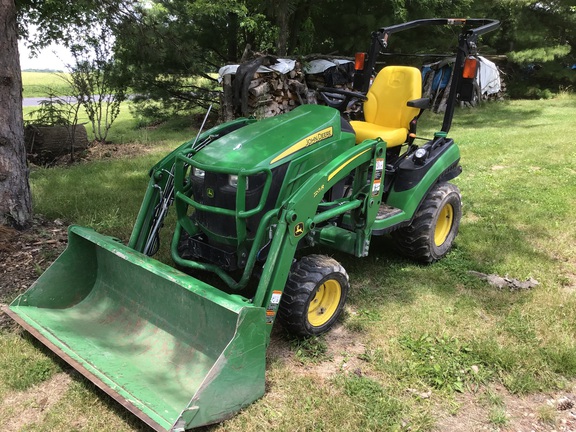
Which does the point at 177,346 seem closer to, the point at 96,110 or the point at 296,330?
the point at 296,330

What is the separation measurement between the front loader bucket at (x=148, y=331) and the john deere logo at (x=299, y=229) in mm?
470

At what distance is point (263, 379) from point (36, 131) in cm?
715

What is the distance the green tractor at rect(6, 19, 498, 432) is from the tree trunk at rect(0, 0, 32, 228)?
1.57 meters

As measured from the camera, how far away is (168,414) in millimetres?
2348

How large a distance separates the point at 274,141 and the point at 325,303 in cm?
109

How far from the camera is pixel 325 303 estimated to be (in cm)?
329

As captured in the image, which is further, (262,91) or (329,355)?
(262,91)

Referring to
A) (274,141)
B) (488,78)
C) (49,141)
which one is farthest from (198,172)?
(488,78)

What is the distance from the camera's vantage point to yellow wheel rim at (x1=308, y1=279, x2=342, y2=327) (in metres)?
3.19

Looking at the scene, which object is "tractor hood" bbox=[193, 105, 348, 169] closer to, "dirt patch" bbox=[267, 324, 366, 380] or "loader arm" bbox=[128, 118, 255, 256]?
"loader arm" bbox=[128, 118, 255, 256]

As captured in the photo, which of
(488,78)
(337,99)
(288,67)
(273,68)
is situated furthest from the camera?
(488,78)

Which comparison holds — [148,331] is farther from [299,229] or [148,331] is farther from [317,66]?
[317,66]

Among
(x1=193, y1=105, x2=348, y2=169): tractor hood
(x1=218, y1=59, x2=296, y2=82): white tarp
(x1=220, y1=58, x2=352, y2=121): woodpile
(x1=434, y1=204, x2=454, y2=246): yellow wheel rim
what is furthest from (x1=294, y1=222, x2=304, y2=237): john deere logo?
(x1=218, y1=59, x2=296, y2=82): white tarp

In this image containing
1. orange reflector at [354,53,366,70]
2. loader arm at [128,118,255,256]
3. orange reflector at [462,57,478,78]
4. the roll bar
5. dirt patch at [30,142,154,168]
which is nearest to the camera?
loader arm at [128,118,255,256]
